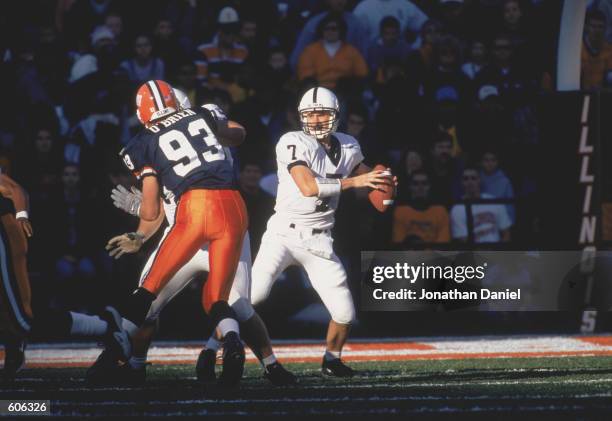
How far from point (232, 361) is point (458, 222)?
4705mm

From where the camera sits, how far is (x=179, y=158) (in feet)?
23.5

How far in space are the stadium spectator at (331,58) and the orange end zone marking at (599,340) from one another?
3.41 metres

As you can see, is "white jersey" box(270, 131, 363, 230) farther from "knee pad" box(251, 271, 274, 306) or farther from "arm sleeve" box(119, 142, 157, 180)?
"arm sleeve" box(119, 142, 157, 180)

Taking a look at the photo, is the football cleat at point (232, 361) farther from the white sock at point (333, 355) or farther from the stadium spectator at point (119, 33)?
the stadium spectator at point (119, 33)

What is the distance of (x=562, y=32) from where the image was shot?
1036 cm

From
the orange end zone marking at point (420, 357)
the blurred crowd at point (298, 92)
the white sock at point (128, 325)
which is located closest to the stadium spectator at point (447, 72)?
the blurred crowd at point (298, 92)

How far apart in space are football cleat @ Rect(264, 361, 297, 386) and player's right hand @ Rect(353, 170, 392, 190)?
42.3 inches

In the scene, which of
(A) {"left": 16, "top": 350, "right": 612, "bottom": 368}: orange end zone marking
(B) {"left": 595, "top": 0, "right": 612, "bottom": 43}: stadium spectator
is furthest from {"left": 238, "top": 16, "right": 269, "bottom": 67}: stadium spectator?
(A) {"left": 16, "top": 350, "right": 612, "bottom": 368}: orange end zone marking

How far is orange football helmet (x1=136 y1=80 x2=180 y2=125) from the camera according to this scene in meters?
7.41

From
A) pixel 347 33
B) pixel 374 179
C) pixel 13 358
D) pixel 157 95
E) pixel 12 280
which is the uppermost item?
pixel 347 33

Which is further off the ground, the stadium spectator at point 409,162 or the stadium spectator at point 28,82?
the stadium spectator at point 28,82

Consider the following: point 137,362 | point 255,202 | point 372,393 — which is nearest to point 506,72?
point 255,202

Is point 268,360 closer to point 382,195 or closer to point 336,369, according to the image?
point 336,369

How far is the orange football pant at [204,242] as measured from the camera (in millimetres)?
7023
